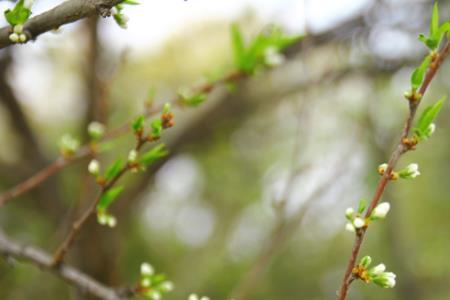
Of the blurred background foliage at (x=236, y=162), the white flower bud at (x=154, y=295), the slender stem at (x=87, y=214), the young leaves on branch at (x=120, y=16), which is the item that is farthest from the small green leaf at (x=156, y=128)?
the blurred background foliage at (x=236, y=162)

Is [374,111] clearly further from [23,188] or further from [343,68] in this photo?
[23,188]

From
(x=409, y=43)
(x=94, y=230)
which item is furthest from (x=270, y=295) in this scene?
(x=409, y=43)

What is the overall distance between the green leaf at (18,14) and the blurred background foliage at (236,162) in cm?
103

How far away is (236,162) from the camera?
3906 mm

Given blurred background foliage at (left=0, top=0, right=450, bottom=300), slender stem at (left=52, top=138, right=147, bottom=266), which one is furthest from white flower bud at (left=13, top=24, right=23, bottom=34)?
blurred background foliage at (left=0, top=0, right=450, bottom=300)

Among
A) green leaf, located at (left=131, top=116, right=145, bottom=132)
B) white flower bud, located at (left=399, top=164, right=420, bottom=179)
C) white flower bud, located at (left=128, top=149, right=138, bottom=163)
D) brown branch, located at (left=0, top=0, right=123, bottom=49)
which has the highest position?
white flower bud, located at (left=399, top=164, right=420, bottom=179)

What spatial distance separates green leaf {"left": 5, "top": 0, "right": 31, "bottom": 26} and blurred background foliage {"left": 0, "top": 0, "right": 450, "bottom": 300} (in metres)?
1.03

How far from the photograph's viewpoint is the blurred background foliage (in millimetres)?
2471

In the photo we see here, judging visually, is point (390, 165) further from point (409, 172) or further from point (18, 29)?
point (18, 29)

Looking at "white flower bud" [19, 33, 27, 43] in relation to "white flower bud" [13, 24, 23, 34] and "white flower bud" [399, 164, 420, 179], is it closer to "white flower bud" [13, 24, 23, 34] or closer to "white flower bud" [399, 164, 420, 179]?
"white flower bud" [13, 24, 23, 34]

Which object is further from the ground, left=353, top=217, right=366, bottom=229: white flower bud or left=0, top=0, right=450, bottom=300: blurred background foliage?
left=0, top=0, right=450, bottom=300: blurred background foliage

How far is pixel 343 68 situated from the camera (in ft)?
8.77

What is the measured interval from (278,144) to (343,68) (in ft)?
5.00

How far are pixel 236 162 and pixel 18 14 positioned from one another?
3.18 meters
